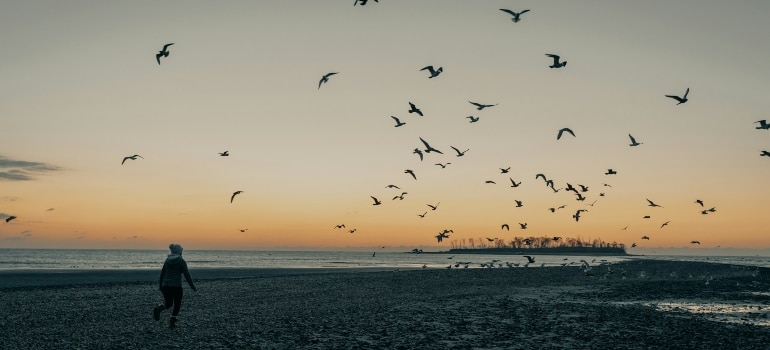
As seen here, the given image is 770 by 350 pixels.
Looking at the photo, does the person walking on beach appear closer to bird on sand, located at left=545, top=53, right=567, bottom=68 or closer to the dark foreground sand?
the dark foreground sand

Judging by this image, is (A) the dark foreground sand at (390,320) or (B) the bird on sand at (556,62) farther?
(B) the bird on sand at (556,62)

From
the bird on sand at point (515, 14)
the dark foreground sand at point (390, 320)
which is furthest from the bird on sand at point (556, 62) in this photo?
the dark foreground sand at point (390, 320)

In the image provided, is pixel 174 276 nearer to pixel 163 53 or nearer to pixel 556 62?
pixel 163 53

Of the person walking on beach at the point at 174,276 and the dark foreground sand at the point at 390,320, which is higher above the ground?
the person walking on beach at the point at 174,276

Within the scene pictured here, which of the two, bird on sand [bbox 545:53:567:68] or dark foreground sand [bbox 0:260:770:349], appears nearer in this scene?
dark foreground sand [bbox 0:260:770:349]

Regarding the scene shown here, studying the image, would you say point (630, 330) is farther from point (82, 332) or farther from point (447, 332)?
point (82, 332)

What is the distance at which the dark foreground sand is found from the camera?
58.3 feet

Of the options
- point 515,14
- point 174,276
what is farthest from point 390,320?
point 515,14

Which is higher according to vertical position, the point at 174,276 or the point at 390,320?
the point at 174,276

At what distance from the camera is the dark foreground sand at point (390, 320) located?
17.8 meters

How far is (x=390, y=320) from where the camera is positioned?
2289 cm

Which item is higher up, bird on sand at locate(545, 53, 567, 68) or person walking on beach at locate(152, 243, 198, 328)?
bird on sand at locate(545, 53, 567, 68)

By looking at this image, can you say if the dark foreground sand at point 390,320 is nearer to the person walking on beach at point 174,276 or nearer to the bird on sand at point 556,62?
the person walking on beach at point 174,276

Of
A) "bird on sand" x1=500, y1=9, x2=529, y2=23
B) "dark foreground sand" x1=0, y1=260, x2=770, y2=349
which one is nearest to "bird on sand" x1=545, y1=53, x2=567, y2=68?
"bird on sand" x1=500, y1=9, x2=529, y2=23
